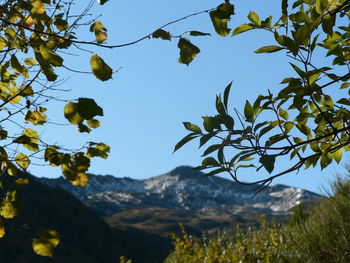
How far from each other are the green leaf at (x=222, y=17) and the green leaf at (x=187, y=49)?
0.97 feet

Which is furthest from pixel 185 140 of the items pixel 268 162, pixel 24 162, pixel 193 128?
pixel 24 162

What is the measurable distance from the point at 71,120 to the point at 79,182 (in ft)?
2.15

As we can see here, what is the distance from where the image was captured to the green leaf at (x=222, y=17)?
6.22 ft

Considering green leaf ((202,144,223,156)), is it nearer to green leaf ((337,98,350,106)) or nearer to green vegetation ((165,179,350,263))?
green leaf ((337,98,350,106))

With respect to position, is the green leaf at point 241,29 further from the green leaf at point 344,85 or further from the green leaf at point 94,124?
the green leaf at point 94,124

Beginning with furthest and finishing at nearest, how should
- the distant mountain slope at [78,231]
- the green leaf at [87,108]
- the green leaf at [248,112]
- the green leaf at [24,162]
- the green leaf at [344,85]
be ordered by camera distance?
the distant mountain slope at [78,231] < the green leaf at [24,162] < the green leaf at [344,85] < the green leaf at [87,108] < the green leaf at [248,112]

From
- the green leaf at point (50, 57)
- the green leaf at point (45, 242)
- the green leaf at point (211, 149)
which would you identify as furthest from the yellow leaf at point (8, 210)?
the green leaf at point (211, 149)

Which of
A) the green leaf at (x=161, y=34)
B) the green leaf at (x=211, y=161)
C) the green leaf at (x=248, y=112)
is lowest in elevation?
the green leaf at (x=211, y=161)

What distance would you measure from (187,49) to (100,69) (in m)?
0.51

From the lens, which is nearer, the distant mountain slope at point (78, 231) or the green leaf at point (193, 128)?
the green leaf at point (193, 128)

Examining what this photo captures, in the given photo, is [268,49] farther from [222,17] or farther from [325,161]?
[325,161]

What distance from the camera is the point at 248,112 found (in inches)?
70.1

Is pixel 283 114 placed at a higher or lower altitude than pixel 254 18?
lower

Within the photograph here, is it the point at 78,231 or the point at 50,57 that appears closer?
the point at 50,57
